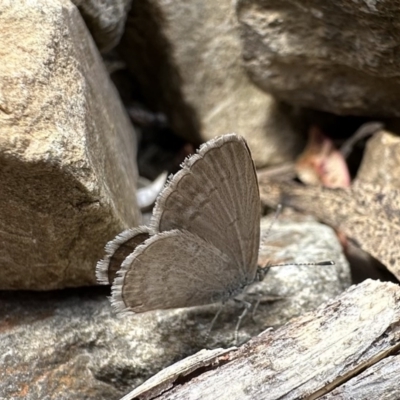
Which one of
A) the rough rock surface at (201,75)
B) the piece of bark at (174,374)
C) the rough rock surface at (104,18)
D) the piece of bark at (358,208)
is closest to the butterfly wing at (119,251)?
the piece of bark at (174,374)

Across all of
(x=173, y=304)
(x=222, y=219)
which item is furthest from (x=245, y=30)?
(x=173, y=304)

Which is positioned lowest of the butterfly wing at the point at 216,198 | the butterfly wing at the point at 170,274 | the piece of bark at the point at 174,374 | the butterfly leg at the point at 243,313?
the butterfly leg at the point at 243,313

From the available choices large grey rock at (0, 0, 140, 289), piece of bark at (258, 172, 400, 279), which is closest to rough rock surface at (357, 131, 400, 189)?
piece of bark at (258, 172, 400, 279)

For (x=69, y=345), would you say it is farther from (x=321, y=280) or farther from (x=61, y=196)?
(x=321, y=280)

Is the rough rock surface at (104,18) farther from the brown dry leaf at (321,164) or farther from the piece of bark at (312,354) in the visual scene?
the piece of bark at (312,354)

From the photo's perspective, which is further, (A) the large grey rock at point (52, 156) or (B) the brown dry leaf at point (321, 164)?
(B) the brown dry leaf at point (321, 164)
